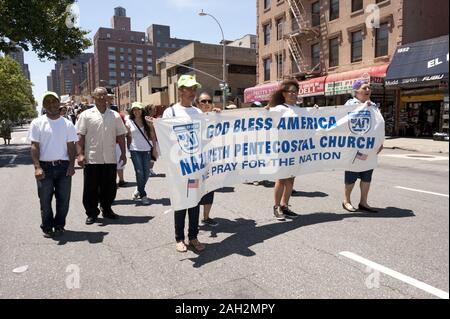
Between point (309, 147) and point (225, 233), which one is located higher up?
point (309, 147)

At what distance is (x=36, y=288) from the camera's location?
366cm

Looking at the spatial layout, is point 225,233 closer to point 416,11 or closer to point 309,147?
point 309,147

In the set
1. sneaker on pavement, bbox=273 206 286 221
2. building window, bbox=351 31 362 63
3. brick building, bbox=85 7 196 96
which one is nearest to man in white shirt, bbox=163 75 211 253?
sneaker on pavement, bbox=273 206 286 221

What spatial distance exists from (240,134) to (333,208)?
→ 230 centimetres

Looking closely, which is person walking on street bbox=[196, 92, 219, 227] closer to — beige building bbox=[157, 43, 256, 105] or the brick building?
beige building bbox=[157, 43, 256, 105]

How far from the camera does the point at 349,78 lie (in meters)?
24.3

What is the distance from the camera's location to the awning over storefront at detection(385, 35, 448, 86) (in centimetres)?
1870

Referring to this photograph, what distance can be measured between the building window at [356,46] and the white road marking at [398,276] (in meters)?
23.4

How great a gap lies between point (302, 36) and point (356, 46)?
17.7ft

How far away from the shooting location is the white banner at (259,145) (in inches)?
178

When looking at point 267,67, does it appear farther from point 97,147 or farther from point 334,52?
point 97,147
